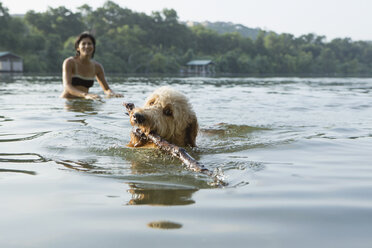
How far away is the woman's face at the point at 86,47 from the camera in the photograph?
10.9 meters

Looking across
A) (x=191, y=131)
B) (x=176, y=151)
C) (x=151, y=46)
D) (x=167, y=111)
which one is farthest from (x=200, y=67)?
(x=176, y=151)

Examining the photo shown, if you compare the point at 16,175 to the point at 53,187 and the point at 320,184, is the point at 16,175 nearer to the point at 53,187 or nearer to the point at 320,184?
the point at 53,187

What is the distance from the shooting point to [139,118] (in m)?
4.29

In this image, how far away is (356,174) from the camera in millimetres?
4004

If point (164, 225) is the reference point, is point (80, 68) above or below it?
above

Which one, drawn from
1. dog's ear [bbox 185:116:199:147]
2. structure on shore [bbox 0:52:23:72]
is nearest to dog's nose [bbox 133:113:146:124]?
dog's ear [bbox 185:116:199:147]

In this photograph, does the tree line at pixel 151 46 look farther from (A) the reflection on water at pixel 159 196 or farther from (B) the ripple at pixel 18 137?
(A) the reflection on water at pixel 159 196

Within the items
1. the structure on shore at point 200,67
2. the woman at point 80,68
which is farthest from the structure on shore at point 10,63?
the woman at point 80,68

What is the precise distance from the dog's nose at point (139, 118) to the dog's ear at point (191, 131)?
2.43ft

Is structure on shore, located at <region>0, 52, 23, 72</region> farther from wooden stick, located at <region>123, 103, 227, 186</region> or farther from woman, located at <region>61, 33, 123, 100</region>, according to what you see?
wooden stick, located at <region>123, 103, 227, 186</region>

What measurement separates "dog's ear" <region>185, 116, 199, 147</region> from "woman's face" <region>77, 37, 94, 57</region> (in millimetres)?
6734

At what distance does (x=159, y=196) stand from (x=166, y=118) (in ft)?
5.65

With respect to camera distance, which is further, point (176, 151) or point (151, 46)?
point (151, 46)

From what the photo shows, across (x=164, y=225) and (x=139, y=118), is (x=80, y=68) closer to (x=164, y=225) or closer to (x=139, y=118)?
(x=139, y=118)
